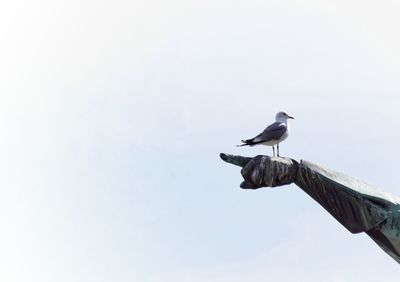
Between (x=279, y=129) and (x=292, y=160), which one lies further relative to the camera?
(x=279, y=129)

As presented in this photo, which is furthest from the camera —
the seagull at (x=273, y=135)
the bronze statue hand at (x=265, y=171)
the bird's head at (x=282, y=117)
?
the bird's head at (x=282, y=117)

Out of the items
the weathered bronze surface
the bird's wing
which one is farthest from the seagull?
the weathered bronze surface

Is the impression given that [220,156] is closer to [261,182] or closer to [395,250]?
[261,182]

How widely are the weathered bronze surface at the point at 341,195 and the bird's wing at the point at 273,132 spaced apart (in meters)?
3.18

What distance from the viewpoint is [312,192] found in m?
10.0

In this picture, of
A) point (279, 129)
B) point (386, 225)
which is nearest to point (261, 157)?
point (386, 225)

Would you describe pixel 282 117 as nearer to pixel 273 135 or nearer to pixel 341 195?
pixel 273 135

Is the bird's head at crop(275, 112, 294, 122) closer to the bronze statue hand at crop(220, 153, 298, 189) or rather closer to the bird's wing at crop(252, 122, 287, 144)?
the bird's wing at crop(252, 122, 287, 144)

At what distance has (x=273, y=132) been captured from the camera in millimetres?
14062

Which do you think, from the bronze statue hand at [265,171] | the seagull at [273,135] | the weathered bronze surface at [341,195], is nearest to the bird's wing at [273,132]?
the seagull at [273,135]

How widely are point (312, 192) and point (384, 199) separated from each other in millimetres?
Result: 759

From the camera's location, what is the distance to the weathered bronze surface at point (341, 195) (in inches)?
384

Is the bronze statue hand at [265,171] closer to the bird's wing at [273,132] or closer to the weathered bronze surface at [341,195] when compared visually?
the weathered bronze surface at [341,195]

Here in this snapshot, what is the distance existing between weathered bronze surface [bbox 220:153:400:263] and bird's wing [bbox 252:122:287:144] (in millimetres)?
3181
